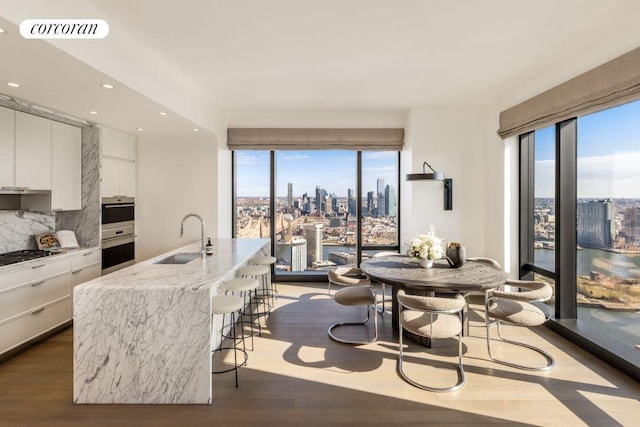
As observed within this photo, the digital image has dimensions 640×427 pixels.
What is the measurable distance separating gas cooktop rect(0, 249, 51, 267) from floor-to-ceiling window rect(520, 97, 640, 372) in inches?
214

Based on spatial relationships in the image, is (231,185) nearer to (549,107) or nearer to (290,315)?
(290,315)

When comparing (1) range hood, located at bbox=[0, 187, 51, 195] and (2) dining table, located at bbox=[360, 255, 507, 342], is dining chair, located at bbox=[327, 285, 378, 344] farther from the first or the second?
(1) range hood, located at bbox=[0, 187, 51, 195]

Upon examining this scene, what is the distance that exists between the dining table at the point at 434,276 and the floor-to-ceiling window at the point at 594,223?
0.85 meters

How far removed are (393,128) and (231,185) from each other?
286 centimetres

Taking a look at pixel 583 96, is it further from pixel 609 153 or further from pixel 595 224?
pixel 595 224

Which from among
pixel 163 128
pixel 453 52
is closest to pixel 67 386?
pixel 163 128

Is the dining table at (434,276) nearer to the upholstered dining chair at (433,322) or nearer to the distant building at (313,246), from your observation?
the upholstered dining chair at (433,322)

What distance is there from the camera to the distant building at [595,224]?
309 cm

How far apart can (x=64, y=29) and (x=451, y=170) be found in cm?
465

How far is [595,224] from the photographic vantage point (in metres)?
3.25

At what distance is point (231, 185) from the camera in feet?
18.3

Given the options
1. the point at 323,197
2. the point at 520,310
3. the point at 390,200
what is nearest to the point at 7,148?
the point at 323,197

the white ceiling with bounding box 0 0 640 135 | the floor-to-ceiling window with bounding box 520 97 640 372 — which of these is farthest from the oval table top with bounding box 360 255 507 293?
the white ceiling with bounding box 0 0 640 135

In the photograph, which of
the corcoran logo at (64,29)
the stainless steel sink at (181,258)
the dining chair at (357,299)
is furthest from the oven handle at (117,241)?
the dining chair at (357,299)
